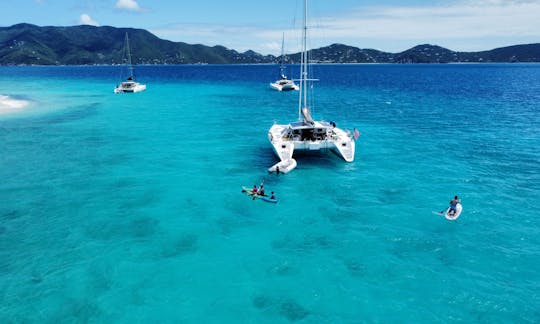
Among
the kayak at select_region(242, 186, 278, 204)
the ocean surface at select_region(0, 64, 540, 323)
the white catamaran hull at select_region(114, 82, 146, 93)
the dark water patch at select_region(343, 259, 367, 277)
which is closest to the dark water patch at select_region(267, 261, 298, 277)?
the ocean surface at select_region(0, 64, 540, 323)

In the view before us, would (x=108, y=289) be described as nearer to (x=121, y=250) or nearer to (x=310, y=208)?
(x=121, y=250)

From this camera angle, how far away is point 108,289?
17062 mm

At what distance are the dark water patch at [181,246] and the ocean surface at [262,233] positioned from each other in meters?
0.10

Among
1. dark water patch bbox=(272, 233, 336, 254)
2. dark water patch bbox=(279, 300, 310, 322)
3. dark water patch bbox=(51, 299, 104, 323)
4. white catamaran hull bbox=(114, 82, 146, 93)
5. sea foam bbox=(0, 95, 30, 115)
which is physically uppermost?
white catamaran hull bbox=(114, 82, 146, 93)

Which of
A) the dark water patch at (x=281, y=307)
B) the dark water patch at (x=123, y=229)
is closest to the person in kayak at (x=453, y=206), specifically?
the dark water patch at (x=281, y=307)

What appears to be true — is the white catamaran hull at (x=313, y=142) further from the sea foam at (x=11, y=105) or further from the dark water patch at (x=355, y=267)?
the sea foam at (x=11, y=105)

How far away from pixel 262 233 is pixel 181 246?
496 cm

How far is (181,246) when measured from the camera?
68.4ft

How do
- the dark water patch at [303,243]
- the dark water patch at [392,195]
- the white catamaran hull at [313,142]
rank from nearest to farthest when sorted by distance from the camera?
the dark water patch at [303,243] → the dark water patch at [392,195] → the white catamaran hull at [313,142]

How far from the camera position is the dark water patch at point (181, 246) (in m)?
20.1

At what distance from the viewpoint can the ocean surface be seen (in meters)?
16.2

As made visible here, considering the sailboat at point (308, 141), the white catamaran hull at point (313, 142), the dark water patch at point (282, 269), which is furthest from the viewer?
the white catamaran hull at point (313, 142)

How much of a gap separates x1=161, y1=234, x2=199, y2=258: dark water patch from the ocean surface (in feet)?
0.34

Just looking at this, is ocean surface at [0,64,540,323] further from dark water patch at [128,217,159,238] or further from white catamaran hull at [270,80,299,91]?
white catamaran hull at [270,80,299,91]
